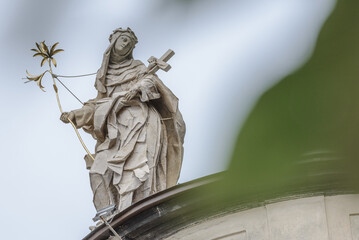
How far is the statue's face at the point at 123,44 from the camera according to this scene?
32.5 ft

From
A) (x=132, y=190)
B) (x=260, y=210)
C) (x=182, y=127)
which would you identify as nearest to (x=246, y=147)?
(x=260, y=210)

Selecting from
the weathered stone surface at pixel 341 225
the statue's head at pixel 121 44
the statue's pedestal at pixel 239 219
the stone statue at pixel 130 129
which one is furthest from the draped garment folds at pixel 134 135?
the weathered stone surface at pixel 341 225

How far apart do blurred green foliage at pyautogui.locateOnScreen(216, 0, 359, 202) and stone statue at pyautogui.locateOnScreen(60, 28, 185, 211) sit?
792 centimetres

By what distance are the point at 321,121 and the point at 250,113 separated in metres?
0.08

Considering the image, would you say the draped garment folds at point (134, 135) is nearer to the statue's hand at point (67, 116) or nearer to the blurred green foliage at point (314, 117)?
the statue's hand at point (67, 116)

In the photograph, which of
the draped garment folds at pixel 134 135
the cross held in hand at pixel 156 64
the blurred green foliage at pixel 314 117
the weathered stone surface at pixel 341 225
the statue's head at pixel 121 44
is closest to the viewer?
the blurred green foliage at pixel 314 117

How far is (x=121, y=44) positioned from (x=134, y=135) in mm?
1311

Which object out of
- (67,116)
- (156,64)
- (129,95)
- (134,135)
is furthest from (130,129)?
(67,116)

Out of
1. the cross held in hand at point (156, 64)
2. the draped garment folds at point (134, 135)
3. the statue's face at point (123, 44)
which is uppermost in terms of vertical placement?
the statue's face at point (123, 44)

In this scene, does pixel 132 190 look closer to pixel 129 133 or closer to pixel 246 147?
pixel 129 133

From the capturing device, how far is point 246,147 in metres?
0.92

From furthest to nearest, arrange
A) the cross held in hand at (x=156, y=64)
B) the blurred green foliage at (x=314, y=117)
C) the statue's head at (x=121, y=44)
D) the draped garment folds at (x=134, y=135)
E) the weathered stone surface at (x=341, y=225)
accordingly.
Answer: the statue's head at (x=121, y=44)
the cross held in hand at (x=156, y=64)
the draped garment folds at (x=134, y=135)
the weathered stone surface at (x=341, y=225)
the blurred green foliage at (x=314, y=117)

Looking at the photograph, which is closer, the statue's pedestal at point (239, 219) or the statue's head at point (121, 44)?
the statue's pedestal at point (239, 219)

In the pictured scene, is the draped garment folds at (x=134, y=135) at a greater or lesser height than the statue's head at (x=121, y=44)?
lesser
